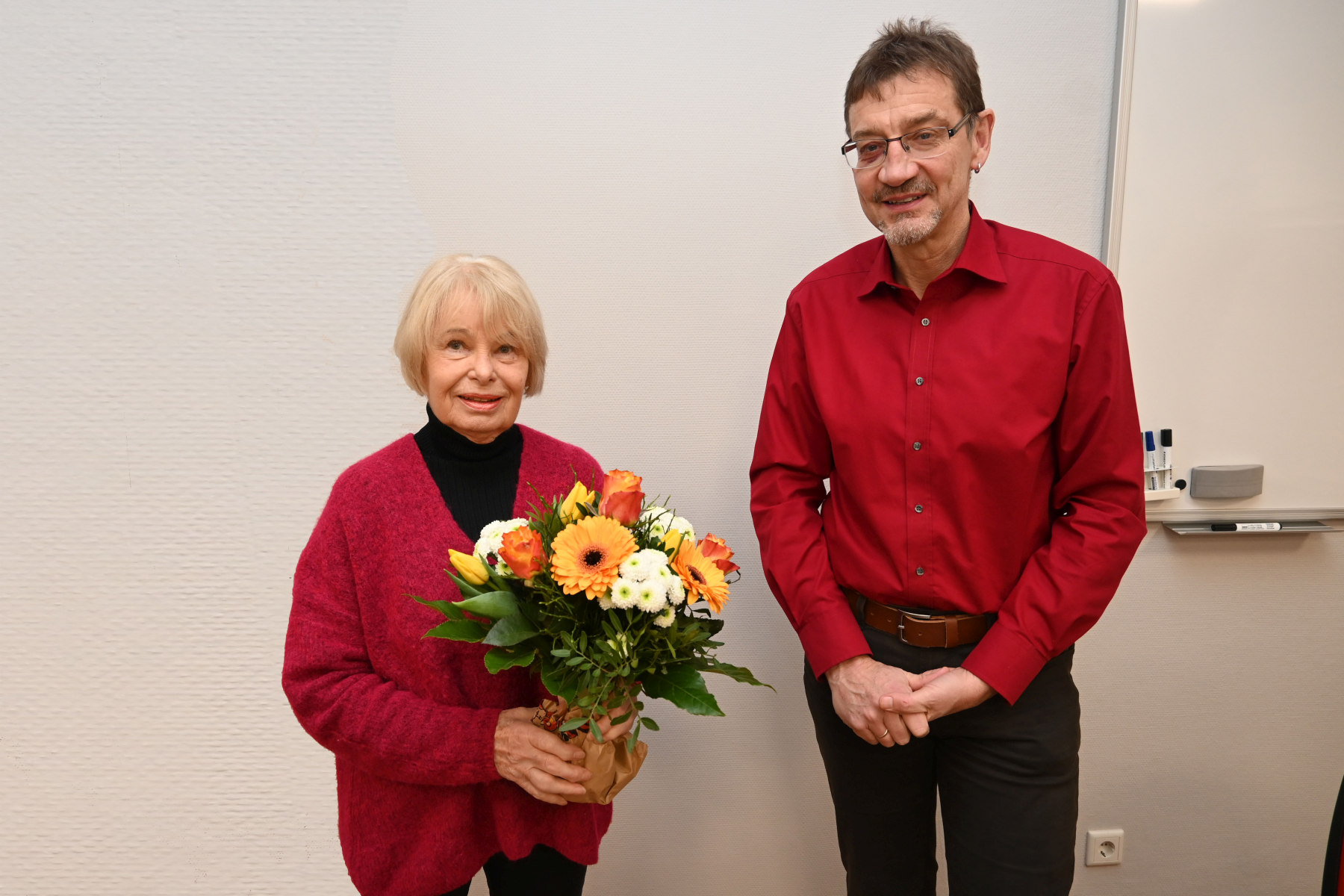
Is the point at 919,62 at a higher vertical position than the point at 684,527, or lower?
higher

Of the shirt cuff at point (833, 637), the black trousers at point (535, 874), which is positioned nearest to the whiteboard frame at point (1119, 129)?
the shirt cuff at point (833, 637)

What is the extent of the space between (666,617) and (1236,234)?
5.92 feet

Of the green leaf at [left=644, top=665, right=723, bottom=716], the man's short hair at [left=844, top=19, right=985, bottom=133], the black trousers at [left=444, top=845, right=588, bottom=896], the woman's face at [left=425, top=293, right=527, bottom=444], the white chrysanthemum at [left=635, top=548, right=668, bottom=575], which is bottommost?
the black trousers at [left=444, top=845, right=588, bottom=896]

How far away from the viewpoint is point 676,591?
3.41ft

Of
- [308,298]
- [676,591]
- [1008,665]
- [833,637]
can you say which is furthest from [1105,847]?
[308,298]

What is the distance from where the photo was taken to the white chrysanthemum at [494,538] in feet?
3.67

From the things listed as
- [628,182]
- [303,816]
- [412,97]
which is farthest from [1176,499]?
[303,816]

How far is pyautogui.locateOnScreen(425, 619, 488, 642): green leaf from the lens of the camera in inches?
42.0

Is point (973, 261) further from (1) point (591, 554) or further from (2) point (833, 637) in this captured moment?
(1) point (591, 554)

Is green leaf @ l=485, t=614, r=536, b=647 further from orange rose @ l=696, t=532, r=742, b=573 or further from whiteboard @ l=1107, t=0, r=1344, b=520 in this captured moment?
whiteboard @ l=1107, t=0, r=1344, b=520

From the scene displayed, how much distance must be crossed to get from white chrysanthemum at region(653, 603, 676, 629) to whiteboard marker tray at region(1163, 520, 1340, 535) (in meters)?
1.62

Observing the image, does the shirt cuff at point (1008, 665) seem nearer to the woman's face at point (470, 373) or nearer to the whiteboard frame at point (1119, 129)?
the woman's face at point (470, 373)

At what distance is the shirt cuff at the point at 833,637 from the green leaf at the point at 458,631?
0.62m

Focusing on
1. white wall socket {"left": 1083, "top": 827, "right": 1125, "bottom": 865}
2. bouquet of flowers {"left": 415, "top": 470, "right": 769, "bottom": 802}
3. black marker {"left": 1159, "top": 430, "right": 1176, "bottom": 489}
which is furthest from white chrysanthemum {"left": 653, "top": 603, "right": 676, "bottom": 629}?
white wall socket {"left": 1083, "top": 827, "right": 1125, "bottom": 865}
